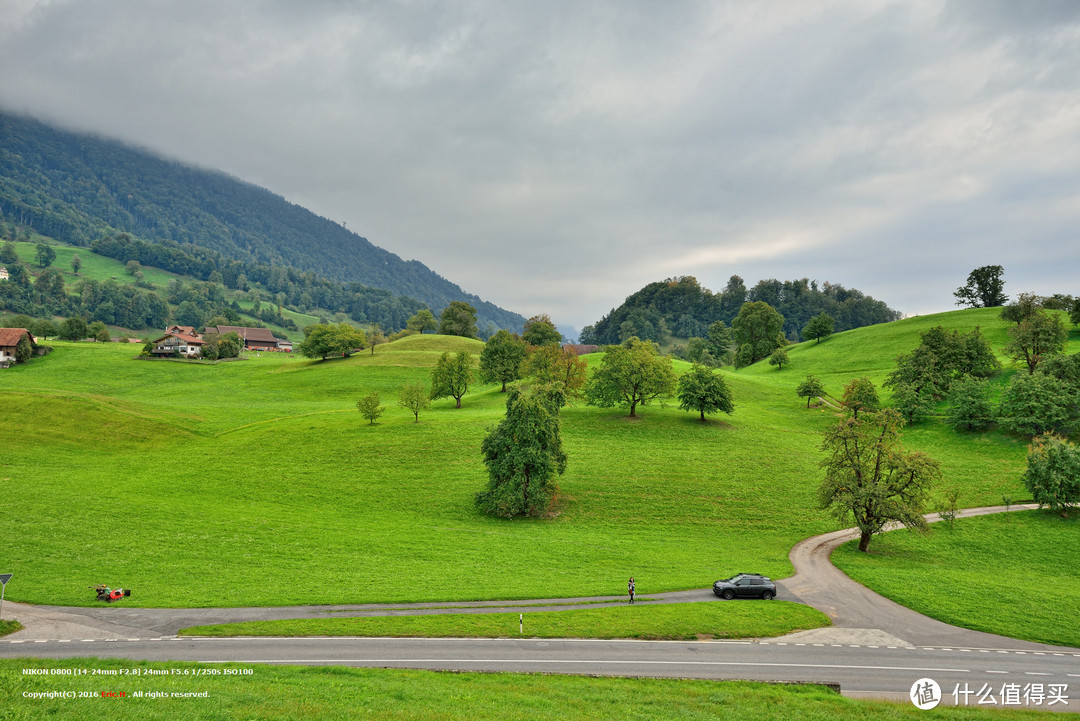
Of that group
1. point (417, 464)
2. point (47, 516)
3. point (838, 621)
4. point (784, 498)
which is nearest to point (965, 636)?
point (838, 621)

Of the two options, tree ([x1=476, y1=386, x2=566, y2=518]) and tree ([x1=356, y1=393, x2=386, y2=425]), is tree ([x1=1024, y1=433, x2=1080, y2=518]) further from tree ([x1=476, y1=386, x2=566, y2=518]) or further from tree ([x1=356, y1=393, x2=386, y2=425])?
tree ([x1=356, y1=393, x2=386, y2=425])

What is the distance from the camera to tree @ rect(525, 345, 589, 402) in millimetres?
83250

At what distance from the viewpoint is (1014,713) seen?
18.8 m

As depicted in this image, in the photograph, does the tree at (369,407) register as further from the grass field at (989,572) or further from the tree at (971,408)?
the tree at (971,408)

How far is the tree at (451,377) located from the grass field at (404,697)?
66901 millimetres

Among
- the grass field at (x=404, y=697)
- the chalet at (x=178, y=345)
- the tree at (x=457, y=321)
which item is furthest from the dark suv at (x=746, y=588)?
the tree at (x=457, y=321)

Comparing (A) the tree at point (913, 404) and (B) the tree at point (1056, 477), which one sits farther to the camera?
(A) the tree at point (913, 404)

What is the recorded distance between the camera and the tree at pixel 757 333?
15350 centimetres

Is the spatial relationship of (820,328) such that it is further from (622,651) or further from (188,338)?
(188,338)

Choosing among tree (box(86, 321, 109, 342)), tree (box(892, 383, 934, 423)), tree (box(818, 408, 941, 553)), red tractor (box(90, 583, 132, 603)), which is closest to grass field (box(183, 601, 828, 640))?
red tractor (box(90, 583, 132, 603))

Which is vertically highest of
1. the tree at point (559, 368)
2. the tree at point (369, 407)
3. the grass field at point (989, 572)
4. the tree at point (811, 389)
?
the tree at point (559, 368)

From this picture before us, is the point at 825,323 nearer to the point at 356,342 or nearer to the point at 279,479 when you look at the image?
the point at 356,342

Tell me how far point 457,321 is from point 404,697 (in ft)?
552

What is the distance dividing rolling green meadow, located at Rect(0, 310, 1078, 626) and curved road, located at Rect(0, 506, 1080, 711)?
1976 mm
